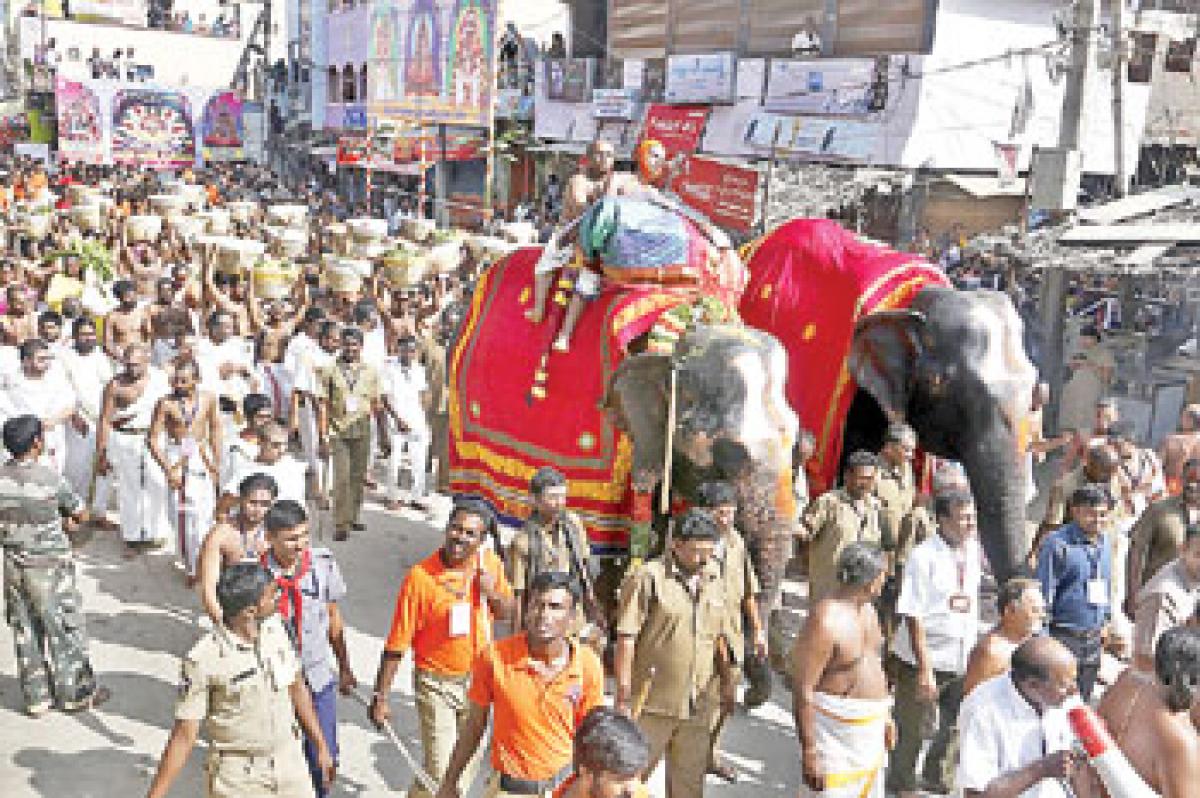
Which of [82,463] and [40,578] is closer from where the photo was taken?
[40,578]

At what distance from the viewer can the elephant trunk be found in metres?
5.45

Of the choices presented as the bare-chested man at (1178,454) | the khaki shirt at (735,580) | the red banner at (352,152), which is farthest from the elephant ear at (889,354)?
the red banner at (352,152)

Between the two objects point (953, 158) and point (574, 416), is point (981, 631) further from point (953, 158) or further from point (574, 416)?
point (953, 158)

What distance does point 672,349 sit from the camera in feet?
18.1

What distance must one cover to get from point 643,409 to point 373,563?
2802mm

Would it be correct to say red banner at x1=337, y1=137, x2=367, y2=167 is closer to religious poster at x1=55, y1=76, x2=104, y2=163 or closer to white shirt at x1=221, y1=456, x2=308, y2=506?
religious poster at x1=55, y1=76, x2=104, y2=163

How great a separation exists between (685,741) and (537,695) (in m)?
1.18

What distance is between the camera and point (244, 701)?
349 cm

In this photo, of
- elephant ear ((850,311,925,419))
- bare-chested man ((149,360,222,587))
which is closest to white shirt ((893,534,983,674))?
elephant ear ((850,311,925,419))

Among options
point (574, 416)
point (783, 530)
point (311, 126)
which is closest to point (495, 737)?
point (783, 530)

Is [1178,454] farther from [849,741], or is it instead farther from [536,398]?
[849,741]

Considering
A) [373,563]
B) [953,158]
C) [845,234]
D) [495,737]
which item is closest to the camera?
[495,737]

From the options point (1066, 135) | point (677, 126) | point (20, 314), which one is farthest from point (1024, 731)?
point (677, 126)

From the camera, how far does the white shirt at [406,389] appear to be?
832cm
